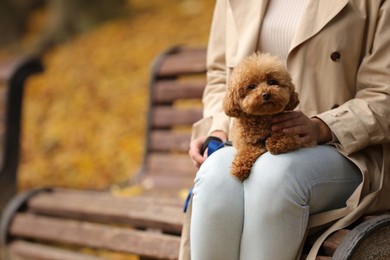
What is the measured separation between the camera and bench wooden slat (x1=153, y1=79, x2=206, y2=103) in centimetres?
429

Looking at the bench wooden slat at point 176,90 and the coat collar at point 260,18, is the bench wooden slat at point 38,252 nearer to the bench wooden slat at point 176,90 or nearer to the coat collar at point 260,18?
the bench wooden slat at point 176,90

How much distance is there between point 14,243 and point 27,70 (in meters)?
1.22

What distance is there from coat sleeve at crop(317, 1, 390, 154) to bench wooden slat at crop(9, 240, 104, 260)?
69.2 inches

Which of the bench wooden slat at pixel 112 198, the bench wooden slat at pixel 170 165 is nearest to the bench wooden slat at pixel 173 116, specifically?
the bench wooden slat at pixel 170 165

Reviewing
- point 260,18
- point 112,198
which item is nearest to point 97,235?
point 112,198

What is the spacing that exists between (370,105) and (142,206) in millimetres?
1484

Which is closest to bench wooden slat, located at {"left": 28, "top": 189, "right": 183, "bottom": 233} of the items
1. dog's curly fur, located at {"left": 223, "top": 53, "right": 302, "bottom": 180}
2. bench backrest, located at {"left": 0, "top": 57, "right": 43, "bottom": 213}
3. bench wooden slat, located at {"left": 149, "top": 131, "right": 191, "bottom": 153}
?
bench backrest, located at {"left": 0, "top": 57, "right": 43, "bottom": 213}

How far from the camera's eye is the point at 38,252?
4.02 m

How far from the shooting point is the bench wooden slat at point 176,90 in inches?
169

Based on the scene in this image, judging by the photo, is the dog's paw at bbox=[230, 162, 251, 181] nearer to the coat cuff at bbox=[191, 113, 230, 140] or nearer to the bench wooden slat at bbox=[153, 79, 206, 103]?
the coat cuff at bbox=[191, 113, 230, 140]

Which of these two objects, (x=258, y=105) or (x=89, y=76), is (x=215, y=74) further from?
(x=89, y=76)

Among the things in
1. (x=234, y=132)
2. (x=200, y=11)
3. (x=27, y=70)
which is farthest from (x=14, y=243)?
(x=200, y=11)

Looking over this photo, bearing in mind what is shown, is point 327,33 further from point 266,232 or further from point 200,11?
point 200,11

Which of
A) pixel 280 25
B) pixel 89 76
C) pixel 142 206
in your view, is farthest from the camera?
pixel 89 76
